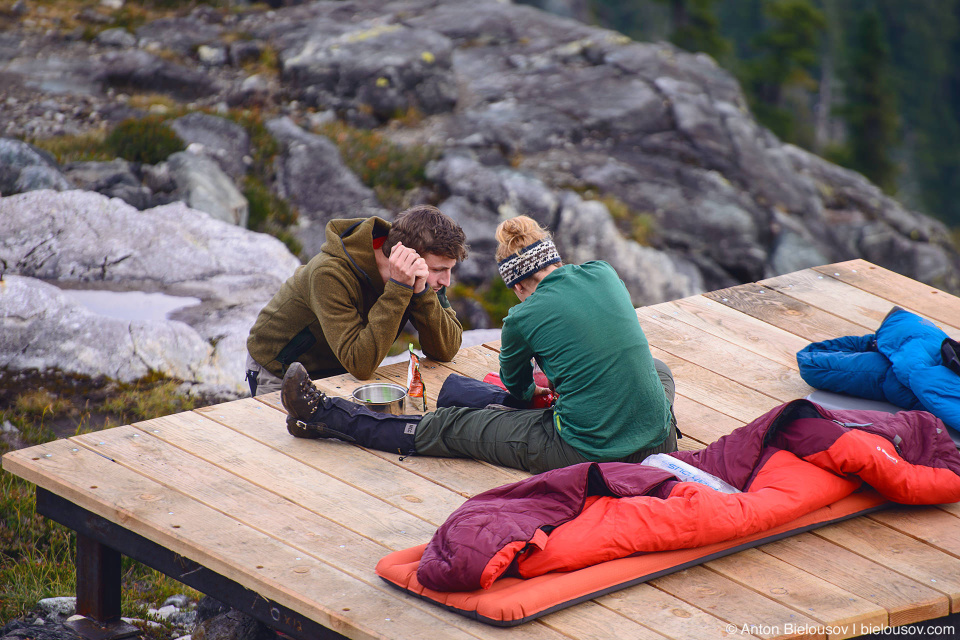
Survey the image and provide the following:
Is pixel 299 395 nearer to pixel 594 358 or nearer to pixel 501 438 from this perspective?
pixel 501 438

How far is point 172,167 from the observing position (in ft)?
31.4

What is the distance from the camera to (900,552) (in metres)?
3.50

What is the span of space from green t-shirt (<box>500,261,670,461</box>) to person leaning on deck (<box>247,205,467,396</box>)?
2.75 ft

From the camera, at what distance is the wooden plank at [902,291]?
6.00 m

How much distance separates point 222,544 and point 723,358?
3.29m

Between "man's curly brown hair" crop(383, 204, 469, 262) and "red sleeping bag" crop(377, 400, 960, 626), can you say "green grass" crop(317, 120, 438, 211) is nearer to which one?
"man's curly brown hair" crop(383, 204, 469, 262)

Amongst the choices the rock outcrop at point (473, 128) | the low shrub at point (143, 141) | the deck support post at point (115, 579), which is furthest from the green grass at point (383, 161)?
the deck support post at point (115, 579)

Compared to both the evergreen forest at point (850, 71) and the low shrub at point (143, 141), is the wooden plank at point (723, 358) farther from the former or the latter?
the evergreen forest at point (850, 71)

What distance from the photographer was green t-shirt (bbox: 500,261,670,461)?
3.59 metres

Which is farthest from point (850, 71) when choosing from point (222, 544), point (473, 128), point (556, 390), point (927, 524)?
point (222, 544)

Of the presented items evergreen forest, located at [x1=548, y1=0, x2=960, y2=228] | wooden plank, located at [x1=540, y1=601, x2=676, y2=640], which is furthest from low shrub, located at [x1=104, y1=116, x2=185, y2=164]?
evergreen forest, located at [x1=548, y1=0, x2=960, y2=228]

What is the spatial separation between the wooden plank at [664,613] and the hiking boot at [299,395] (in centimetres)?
169

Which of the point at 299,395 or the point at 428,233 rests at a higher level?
the point at 428,233

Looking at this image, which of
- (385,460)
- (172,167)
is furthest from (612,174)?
(385,460)
